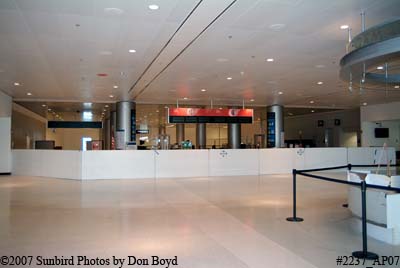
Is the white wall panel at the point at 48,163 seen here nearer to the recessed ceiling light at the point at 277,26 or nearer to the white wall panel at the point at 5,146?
the white wall panel at the point at 5,146

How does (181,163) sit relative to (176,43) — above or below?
below

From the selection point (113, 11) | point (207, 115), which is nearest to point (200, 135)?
point (207, 115)

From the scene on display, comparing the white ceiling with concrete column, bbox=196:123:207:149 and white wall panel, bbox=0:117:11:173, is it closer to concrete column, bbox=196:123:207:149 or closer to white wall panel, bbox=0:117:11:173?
white wall panel, bbox=0:117:11:173

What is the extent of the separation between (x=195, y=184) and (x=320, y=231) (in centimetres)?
606

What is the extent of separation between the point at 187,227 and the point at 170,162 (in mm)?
7728

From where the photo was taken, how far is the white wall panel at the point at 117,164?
39.6 ft

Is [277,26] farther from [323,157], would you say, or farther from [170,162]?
[323,157]

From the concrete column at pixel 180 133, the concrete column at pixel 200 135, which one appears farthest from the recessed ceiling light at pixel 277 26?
the concrete column at pixel 180 133

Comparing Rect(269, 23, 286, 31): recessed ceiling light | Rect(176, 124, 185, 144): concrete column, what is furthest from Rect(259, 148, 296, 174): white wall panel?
Rect(176, 124, 185, 144): concrete column

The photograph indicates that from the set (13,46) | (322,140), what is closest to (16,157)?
(13,46)

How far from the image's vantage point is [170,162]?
12852 millimetres

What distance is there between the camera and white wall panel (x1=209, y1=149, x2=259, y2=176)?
1341 cm

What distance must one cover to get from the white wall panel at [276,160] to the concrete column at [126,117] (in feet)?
20.7

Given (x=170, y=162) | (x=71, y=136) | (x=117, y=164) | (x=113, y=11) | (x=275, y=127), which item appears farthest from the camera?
(x=71, y=136)
